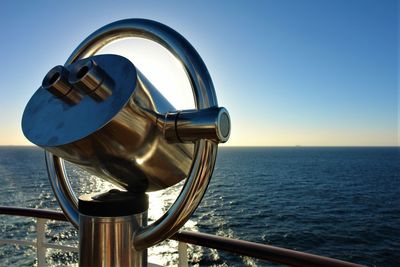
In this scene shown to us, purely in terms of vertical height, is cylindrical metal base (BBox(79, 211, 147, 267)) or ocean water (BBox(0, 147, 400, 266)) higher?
cylindrical metal base (BBox(79, 211, 147, 267))

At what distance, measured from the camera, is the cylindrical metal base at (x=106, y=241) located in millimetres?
542

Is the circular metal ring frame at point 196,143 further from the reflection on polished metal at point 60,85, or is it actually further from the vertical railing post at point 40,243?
the vertical railing post at point 40,243

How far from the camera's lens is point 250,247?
1.31 meters

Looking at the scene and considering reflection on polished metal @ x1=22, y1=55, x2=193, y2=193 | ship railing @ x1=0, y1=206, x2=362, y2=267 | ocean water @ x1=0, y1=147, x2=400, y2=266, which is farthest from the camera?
ocean water @ x1=0, y1=147, x2=400, y2=266

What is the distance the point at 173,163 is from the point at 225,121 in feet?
0.42

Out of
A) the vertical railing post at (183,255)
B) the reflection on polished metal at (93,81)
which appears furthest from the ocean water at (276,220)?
the reflection on polished metal at (93,81)

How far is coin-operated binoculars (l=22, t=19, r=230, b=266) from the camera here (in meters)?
0.49

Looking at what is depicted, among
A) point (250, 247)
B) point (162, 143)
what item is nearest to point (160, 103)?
point (162, 143)

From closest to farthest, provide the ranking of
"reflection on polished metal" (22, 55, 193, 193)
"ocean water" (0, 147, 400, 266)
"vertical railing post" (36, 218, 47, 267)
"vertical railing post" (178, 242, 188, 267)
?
"reflection on polished metal" (22, 55, 193, 193) < "vertical railing post" (178, 242, 188, 267) < "vertical railing post" (36, 218, 47, 267) < "ocean water" (0, 147, 400, 266)

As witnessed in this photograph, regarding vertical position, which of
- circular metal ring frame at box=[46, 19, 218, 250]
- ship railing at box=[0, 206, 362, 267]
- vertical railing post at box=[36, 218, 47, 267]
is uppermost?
circular metal ring frame at box=[46, 19, 218, 250]

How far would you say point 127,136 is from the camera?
49 cm

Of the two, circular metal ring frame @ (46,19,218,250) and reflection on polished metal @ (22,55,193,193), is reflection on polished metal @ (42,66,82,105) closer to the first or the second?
reflection on polished metal @ (22,55,193,193)

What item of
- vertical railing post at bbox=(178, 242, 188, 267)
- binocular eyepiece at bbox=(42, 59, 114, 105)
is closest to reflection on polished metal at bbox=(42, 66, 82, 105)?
binocular eyepiece at bbox=(42, 59, 114, 105)

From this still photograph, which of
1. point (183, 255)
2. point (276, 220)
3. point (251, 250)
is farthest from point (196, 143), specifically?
point (276, 220)
